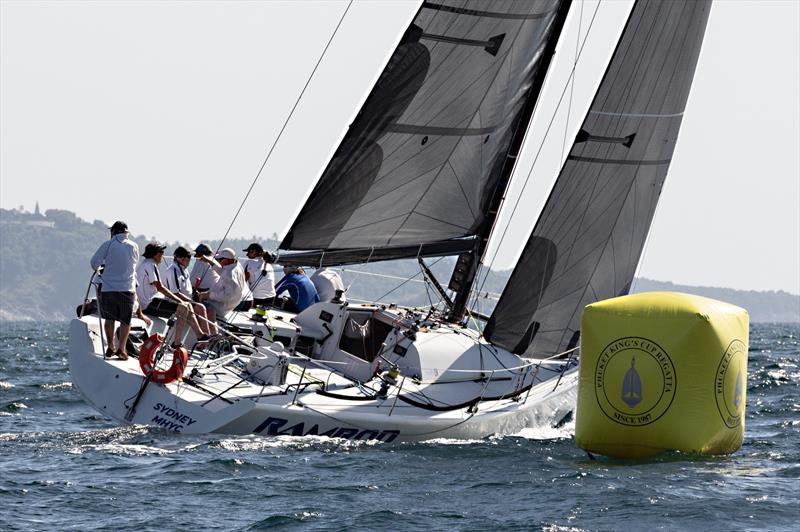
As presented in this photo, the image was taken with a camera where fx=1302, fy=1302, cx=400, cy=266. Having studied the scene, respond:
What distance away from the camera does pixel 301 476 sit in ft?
29.5

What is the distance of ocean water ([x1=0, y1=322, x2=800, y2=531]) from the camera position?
784 cm

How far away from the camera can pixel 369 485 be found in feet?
28.8

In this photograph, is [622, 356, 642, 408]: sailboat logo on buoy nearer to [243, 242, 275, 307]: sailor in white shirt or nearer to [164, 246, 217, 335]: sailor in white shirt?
[164, 246, 217, 335]: sailor in white shirt

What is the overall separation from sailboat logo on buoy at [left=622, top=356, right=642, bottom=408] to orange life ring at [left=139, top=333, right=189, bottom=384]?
353 centimetres

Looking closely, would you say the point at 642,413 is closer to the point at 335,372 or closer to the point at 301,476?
the point at 301,476

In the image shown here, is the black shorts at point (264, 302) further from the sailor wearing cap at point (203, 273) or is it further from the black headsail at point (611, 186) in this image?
the black headsail at point (611, 186)

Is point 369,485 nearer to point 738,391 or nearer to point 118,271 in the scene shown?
point 738,391

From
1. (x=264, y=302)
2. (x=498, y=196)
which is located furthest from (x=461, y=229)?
(x=264, y=302)

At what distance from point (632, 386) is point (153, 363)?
3.81 m

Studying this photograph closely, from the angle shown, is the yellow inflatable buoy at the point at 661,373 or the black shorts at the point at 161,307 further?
the black shorts at the point at 161,307

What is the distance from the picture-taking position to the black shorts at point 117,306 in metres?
10.6

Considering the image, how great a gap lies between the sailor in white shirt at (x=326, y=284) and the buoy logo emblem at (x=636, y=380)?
5.16 m

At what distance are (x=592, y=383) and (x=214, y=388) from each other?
10.3ft

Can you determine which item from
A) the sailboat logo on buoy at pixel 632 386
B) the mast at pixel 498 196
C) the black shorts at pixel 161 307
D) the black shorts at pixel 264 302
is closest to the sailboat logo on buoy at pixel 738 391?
the sailboat logo on buoy at pixel 632 386
